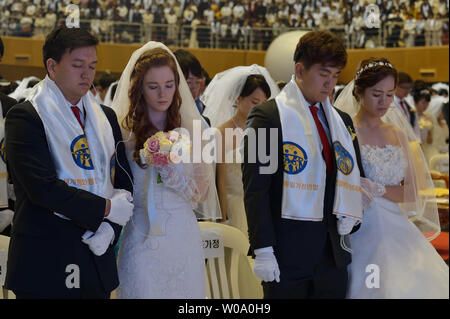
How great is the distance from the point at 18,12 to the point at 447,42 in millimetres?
9615

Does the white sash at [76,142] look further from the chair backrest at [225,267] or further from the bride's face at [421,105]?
the bride's face at [421,105]

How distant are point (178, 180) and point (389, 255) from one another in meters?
1.00

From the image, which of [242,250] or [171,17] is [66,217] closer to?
[242,250]

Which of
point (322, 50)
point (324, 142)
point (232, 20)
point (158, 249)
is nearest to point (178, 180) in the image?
point (158, 249)

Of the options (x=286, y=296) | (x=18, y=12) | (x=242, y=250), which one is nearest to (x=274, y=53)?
(x=18, y=12)

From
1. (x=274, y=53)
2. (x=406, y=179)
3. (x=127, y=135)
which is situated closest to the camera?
(x=127, y=135)

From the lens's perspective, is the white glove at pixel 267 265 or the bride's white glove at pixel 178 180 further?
the bride's white glove at pixel 178 180

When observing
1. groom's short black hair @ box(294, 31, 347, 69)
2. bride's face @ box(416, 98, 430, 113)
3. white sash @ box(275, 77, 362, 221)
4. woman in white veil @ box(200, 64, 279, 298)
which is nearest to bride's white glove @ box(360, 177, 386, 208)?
white sash @ box(275, 77, 362, 221)

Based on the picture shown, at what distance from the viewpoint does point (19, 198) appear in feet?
8.26

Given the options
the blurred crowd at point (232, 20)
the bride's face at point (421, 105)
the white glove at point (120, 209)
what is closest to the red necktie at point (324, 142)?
the white glove at point (120, 209)

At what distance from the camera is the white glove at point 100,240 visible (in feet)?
8.25

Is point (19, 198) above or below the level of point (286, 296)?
above

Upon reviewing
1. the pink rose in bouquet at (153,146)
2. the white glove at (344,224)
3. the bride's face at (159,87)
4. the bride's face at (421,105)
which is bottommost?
the bride's face at (421,105)

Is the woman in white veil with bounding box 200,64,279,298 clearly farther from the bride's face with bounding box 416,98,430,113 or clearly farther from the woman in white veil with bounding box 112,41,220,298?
the bride's face with bounding box 416,98,430,113
